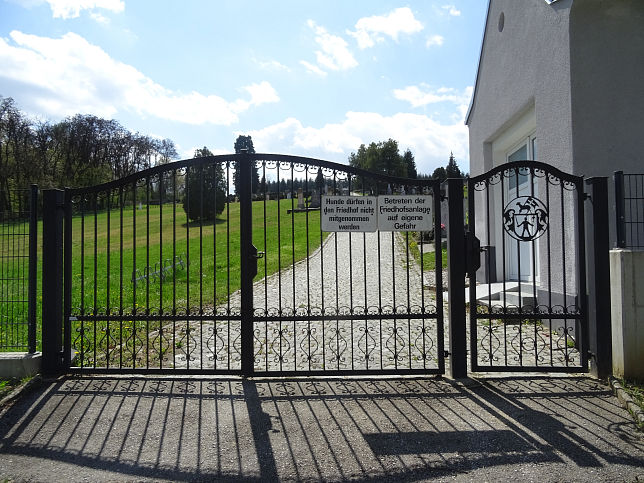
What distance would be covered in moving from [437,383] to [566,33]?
534cm

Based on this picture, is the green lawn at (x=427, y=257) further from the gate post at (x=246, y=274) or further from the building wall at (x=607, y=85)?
the gate post at (x=246, y=274)

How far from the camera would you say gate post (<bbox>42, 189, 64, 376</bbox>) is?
17.6 ft

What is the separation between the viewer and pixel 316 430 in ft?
13.2

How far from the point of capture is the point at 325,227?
5.45 meters

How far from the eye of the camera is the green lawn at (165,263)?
551cm

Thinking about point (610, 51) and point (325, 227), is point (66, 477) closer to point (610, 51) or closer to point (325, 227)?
point (325, 227)

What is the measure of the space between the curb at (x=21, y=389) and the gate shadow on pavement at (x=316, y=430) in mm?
91

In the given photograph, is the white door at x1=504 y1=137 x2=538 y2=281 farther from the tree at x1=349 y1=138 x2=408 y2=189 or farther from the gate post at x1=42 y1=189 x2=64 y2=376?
the tree at x1=349 y1=138 x2=408 y2=189

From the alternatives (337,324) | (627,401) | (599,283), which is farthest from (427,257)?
(627,401)

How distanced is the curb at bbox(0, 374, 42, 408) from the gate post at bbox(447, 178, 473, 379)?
457cm

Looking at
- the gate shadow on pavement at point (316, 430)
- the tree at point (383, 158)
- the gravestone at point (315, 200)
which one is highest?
the tree at point (383, 158)

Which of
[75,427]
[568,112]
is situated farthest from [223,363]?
[568,112]

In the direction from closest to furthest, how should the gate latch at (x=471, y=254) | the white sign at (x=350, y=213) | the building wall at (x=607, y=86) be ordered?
the gate latch at (x=471, y=254) < the white sign at (x=350, y=213) < the building wall at (x=607, y=86)

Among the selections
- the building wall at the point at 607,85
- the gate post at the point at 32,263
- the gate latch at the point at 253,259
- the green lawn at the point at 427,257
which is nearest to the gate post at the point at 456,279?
the gate latch at the point at 253,259
